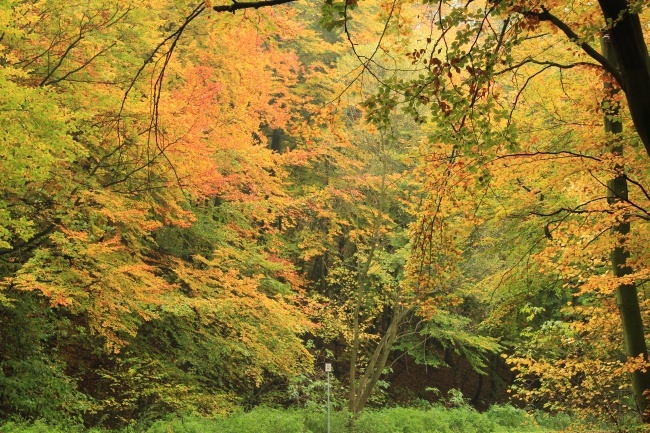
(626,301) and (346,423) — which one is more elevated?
(626,301)

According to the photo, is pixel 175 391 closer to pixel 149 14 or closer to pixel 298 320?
pixel 298 320

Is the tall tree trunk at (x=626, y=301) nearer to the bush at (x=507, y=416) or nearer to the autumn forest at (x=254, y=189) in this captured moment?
the autumn forest at (x=254, y=189)

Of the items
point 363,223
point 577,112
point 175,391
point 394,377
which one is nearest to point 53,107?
point 175,391

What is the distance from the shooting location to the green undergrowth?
408 inches

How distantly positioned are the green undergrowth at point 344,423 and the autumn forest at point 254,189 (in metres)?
0.11

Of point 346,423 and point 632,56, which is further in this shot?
point 346,423

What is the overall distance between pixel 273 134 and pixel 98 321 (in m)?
12.8

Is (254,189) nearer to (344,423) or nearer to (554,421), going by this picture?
(344,423)

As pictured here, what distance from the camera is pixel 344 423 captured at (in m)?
13.8

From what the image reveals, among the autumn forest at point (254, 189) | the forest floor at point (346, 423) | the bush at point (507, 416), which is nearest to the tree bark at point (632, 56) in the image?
the autumn forest at point (254, 189)

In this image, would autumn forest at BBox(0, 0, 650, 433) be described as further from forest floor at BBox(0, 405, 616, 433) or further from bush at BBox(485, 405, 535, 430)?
bush at BBox(485, 405, 535, 430)

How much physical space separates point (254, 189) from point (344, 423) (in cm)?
606

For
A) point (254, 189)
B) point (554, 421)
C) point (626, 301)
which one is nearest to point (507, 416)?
point (554, 421)

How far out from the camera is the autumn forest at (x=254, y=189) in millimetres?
4438
